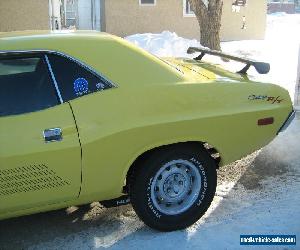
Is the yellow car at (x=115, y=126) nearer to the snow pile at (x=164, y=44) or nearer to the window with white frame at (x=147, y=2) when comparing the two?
the snow pile at (x=164, y=44)

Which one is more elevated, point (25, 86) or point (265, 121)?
point (25, 86)

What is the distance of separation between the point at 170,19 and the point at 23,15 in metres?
6.00

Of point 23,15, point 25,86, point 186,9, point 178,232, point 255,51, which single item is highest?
point 186,9

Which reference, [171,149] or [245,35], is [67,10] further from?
[171,149]

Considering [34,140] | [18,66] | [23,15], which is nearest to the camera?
[34,140]

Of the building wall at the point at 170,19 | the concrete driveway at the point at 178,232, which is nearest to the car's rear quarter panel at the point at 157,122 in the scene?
the concrete driveway at the point at 178,232

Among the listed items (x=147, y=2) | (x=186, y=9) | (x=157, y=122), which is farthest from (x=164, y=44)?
(x=157, y=122)

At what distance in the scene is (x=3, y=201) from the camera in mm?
3059

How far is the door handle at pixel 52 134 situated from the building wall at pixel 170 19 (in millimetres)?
14145

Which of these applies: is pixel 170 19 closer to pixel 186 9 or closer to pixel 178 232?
pixel 186 9

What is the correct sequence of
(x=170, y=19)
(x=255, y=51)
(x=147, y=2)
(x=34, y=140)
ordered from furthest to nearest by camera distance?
1. (x=170, y=19)
2. (x=147, y=2)
3. (x=255, y=51)
4. (x=34, y=140)

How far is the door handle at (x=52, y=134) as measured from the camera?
306 cm

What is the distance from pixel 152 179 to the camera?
3.56 metres

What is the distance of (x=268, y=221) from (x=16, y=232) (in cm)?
210
